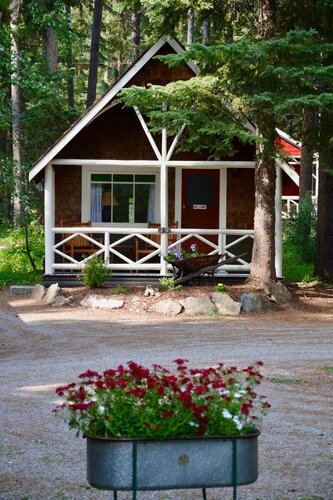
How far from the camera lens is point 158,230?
66.2ft

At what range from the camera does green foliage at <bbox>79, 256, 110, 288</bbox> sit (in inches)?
774

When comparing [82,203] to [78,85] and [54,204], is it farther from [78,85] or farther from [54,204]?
[78,85]

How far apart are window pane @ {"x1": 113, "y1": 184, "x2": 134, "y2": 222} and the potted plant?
1756cm

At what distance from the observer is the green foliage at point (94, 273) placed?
1967 centimetres

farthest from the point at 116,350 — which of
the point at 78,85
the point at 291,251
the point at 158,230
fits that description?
→ the point at 78,85

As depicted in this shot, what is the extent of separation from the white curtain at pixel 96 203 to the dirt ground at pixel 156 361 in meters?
2.98

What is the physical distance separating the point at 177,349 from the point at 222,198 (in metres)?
8.95

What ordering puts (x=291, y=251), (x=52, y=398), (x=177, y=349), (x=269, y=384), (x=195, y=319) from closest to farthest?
1. (x=52, y=398)
2. (x=269, y=384)
3. (x=177, y=349)
4. (x=195, y=319)
5. (x=291, y=251)

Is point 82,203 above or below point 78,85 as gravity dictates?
below

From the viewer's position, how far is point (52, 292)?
19688 mm

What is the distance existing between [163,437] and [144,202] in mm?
17962

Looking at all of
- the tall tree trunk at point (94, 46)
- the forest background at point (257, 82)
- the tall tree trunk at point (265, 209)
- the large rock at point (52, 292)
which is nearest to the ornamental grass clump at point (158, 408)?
the forest background at point (257, 82)

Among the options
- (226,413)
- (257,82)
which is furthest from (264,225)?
(226,413)

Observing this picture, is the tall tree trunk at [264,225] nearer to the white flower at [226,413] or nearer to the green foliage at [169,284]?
the green foliage at [169,284]
